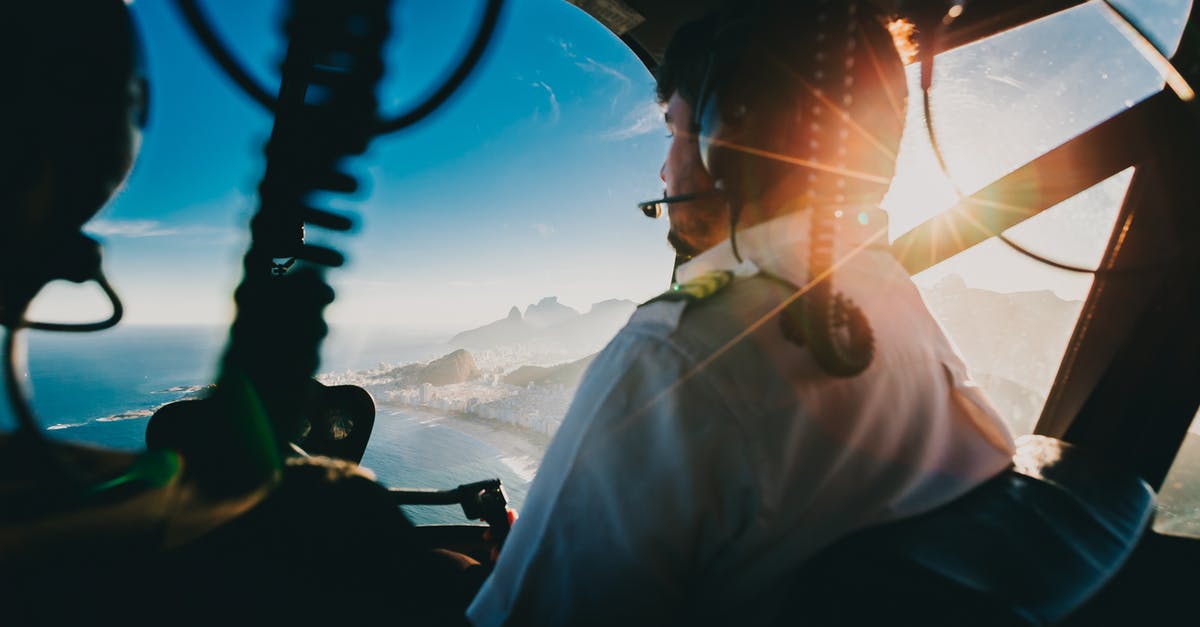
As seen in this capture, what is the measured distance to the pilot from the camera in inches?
23.8

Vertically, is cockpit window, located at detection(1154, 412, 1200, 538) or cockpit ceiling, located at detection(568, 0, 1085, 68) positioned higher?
cockpit ceiling, located at detection(568, 0, 1085, 68)

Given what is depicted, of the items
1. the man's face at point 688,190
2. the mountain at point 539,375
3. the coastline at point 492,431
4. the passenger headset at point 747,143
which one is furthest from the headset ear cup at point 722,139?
the mountain at point 539,375

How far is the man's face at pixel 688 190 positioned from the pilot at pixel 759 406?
0.13 meters

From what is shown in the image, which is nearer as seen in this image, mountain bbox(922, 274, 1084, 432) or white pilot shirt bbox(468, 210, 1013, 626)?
white pilot shirt bbox(468, 210, 1013, 626)

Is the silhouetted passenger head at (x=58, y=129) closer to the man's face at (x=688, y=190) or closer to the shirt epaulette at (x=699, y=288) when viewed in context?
the shirt epaulette at (x=699, y=288)

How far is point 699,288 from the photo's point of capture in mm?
748

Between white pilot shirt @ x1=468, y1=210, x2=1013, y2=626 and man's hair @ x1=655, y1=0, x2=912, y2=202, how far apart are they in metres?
0.30

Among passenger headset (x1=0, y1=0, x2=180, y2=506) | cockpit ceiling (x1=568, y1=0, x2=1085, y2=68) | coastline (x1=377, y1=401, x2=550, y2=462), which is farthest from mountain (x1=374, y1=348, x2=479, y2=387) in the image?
passenger headset (x1=0, y1=0, x2=180, y2=506)

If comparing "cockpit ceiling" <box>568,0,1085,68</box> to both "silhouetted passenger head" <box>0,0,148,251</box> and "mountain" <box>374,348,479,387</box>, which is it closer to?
"silhouetted passenger head" <box>0,0,148,251</box>

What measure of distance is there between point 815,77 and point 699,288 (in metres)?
0.45

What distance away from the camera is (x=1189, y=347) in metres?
1.46

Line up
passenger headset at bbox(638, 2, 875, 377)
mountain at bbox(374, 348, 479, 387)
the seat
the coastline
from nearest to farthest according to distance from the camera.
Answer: the seat, passenger headset at bbox(638, 2, 875, 377), the coastline, mountain at bbox(374, 348, 479, 387)

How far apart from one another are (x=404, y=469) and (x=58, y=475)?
211 inches

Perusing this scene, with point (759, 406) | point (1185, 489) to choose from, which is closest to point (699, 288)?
point (759, 406)
